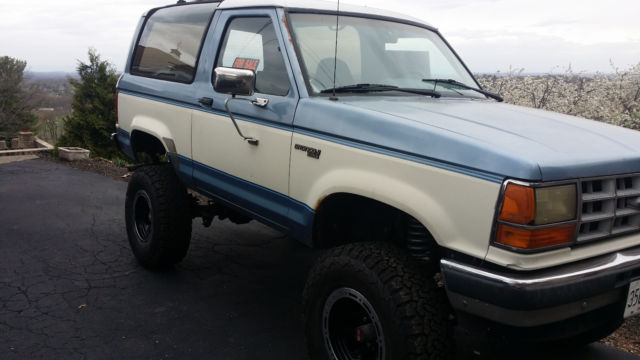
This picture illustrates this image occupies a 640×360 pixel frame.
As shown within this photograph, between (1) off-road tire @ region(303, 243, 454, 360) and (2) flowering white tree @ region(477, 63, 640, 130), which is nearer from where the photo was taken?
(1) off-road tire @ region(303, 243, 454, 360)

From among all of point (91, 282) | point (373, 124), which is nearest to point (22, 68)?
point (91, 282)

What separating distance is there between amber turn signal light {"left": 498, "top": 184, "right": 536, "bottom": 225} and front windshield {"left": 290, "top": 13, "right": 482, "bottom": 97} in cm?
137

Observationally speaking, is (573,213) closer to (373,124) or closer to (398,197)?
(398,197)

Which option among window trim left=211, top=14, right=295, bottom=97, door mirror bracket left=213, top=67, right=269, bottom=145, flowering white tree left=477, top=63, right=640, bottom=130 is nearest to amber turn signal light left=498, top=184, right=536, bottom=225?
window trim left=211, top=14, right=295, bottom=97

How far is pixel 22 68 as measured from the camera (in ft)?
123

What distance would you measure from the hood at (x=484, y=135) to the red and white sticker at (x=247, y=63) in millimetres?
693

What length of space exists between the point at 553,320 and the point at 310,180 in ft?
4.56

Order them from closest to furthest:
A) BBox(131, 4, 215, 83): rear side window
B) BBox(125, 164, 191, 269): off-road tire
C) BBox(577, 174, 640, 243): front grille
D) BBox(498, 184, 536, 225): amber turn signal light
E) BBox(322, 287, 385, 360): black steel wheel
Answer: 1. BBox(498, 184, 536, 225): amber turn signal light
2. BBox(577, 174, 640, 243): front grille
3. BBox(322, 287, 385, 360): black steel wheel
4. BBox(131, 4, 215, 83): rear side window
5. BBox(125, 164, 191, 269): off-road tire

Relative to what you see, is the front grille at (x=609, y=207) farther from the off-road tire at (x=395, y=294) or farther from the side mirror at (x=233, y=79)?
the side mirror at (x=233, y=79)

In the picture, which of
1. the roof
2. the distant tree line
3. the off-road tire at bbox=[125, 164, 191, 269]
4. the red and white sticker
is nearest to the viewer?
the roof

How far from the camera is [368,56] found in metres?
3.47

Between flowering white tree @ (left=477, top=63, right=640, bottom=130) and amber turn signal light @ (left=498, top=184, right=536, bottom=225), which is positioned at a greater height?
flowering white tree @ (left=477, top=63, right=640, bottom=130)

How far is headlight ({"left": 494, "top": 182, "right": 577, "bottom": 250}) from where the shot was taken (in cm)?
212

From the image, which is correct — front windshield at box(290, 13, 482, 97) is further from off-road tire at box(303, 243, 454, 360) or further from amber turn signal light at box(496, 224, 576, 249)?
amber turn signal light at box(496, 224, 576, 249)
